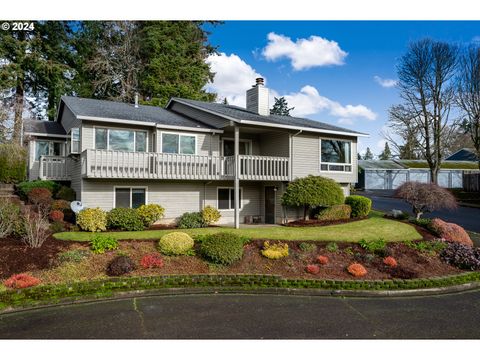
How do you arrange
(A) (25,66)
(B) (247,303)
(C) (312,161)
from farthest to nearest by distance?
(A) (25,66) < (C) (312,161) < (B) (247,303)

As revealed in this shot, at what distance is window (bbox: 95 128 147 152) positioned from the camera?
51.5 ft

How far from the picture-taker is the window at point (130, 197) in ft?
52.1

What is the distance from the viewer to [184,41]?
108ft

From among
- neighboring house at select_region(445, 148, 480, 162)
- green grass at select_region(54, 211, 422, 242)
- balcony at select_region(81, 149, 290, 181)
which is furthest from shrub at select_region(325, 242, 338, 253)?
neighboring house at select_region(445, 148, 480, 162)

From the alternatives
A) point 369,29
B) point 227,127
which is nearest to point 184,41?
point 227,127

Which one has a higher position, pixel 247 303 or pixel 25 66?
pixel 25 66

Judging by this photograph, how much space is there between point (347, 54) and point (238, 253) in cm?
1346

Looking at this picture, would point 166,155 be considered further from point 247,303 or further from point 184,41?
point 184,41

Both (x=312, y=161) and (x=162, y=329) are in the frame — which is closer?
(x=162, y=329)

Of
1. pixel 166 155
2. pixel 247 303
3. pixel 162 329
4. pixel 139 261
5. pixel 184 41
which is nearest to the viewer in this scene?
pixel 162 329

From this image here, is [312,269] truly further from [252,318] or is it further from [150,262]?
[150,262]

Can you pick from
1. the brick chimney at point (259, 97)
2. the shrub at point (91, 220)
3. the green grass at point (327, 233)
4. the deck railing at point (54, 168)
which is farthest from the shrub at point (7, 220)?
the brick chimney at point (259, 97)

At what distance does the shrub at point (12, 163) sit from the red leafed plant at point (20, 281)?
42.8ft

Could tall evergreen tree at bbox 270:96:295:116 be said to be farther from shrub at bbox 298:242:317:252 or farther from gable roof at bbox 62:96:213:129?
shrub at bbox 298:242:317:252
